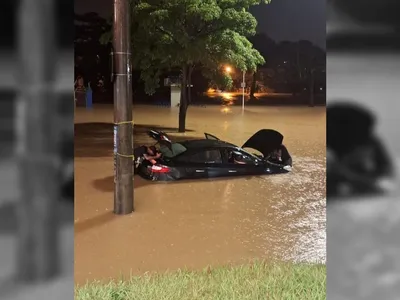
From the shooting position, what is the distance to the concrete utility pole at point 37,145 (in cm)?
192

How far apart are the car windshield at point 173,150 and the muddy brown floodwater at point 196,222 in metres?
0.88

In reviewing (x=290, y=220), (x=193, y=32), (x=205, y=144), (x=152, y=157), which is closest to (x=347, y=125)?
(x=290, y=220)

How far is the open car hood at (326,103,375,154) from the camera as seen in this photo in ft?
7.18

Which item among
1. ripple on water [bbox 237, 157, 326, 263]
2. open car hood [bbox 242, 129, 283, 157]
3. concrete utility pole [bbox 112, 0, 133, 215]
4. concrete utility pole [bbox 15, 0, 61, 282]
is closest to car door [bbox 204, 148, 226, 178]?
ripple on water [bbox 237, 157, 326, 263]

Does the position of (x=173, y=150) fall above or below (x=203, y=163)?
above

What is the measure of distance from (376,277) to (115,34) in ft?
21.0

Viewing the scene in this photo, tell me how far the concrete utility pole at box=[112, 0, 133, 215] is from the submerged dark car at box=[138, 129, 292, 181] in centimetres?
301

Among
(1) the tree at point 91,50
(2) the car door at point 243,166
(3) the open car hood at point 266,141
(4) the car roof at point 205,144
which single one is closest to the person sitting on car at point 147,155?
(4) the car roof at point 205,144

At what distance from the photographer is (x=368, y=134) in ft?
7.18

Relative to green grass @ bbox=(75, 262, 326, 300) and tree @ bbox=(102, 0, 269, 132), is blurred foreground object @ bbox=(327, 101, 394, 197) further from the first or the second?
tree @ bbox=(102, 0, 269, 132)

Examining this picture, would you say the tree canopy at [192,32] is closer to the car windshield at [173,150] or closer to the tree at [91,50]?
the car windshield at [173,150]

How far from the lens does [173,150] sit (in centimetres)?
1208

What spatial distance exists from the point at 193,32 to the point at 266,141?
6.46 m

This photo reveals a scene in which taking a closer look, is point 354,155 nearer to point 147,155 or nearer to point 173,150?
point 147,155
